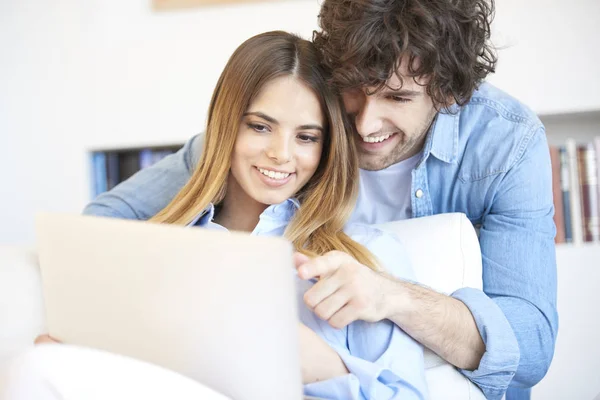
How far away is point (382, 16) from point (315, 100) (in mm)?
238

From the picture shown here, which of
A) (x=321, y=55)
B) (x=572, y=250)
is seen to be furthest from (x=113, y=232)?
(x=572, y=250)

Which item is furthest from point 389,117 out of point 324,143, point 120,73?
point 120,73

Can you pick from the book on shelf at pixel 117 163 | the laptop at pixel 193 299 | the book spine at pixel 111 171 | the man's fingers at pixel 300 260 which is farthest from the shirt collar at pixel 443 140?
the book spine at pixel 111 171

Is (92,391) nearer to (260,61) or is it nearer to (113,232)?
(113,232)

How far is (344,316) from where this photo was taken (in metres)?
1.16

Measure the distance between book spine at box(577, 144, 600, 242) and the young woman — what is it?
112 centimetres

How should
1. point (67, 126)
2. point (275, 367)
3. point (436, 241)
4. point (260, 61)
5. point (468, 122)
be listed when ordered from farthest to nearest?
point (67, 126), point (468, 122), point (260, 61), point (436, 241), point (275, 367)

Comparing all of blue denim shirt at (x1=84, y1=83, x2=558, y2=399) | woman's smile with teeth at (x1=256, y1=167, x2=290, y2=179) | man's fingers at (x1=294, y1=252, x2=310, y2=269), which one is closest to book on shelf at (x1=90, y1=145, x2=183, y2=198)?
blue denim shirt at (x1=84, y1=83, x2=558, y2=399)

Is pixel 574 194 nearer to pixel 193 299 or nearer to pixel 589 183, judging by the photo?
pixel 589 183

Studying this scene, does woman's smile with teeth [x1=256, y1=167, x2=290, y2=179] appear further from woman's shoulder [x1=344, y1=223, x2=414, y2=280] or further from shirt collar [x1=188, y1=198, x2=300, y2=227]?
woman's shoulder [x1=344, y1=223, x2=414, y2=280]

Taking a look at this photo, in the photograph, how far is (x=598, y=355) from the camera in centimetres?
235

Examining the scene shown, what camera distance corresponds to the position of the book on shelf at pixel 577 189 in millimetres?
2398

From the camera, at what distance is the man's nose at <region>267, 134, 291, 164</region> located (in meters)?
1.52

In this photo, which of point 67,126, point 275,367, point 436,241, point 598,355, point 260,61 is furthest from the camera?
point 67,126
